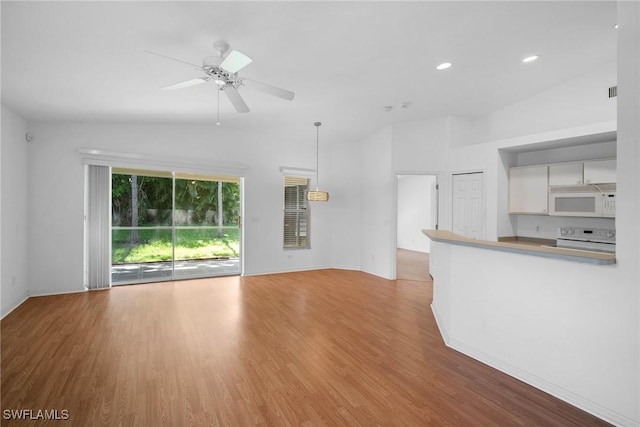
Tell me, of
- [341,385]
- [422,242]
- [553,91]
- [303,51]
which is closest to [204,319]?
[341,385]

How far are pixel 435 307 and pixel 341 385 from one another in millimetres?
2071

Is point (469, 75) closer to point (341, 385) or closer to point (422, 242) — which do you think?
point (341, 385)

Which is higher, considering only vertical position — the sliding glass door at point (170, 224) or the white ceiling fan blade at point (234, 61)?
the white ceiling fan blade at point (234, 61)

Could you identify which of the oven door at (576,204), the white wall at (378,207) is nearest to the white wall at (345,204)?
the white wall at (378,207)

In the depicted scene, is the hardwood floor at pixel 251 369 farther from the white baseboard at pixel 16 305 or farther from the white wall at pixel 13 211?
the white wall at pixel 13 211

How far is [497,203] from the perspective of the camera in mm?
4980

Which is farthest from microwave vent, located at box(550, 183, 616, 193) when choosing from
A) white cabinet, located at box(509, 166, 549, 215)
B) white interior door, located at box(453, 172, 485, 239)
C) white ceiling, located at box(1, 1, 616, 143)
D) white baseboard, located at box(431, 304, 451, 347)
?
white baseboard, located at box(431, 304, 451, 347)

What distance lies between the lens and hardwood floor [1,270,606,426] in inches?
77.2

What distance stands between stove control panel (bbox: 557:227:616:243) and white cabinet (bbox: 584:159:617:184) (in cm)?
73

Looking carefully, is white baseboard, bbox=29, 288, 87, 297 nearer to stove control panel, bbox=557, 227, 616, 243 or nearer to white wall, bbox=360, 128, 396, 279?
white wall, bbox=360, 128, 396, 279

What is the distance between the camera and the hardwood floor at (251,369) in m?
1.96

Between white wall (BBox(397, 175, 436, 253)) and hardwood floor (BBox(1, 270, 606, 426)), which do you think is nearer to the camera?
hardwood floor (BBox(1, 270, 606, 426))

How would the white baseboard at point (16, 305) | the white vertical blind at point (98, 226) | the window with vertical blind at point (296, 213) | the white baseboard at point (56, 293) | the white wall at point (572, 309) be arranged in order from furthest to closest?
the window with vertical blind at point (296, 213), the white vertical blind at point (98, 226), the white baseboard at point (56, 293), the white baseboard at point (16, 305), the white wall at point (572, 309)

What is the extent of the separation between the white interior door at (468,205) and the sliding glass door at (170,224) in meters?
4.57
